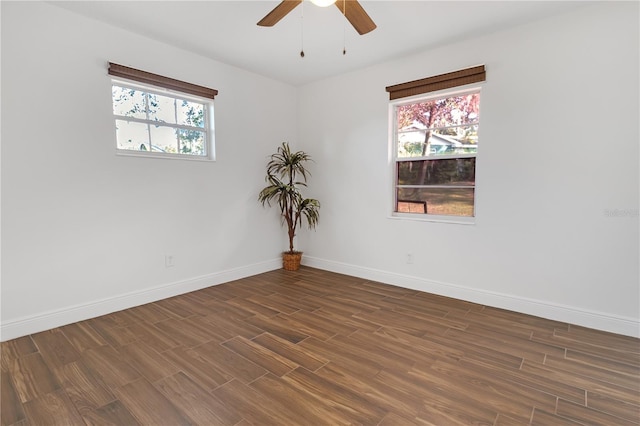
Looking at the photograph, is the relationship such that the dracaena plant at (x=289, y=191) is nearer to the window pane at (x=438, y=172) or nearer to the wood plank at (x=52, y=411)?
the window pane at (x=438, y=172)

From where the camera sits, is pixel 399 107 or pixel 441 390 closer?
pixel 441 390

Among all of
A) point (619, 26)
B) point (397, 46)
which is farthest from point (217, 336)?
point (619, 26)

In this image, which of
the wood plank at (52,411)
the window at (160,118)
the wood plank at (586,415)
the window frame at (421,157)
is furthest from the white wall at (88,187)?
the wood plank at (586,415)

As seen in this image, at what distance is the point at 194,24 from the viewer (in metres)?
2.92

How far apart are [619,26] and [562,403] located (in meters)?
2.86

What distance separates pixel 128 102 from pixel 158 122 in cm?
33

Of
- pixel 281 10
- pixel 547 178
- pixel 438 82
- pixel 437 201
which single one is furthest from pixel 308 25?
pixel 547 178

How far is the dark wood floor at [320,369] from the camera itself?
66.7 inches

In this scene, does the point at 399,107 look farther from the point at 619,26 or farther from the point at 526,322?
the point at 526,322

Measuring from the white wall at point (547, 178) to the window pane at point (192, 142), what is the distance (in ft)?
7.14

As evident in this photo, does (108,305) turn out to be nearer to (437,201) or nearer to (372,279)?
(372,279)

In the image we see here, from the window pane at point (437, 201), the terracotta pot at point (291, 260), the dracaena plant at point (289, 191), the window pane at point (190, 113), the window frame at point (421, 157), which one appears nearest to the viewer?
the window frame at point (421, 157)

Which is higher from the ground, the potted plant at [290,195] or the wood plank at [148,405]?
the potted plant at [290,195]

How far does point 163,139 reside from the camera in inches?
137
